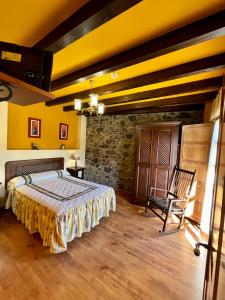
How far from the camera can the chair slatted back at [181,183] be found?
115 inches

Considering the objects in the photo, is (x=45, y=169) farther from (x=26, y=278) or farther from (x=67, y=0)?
(x=67, y=0)

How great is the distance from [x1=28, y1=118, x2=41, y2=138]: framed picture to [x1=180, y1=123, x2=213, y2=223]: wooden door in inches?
133

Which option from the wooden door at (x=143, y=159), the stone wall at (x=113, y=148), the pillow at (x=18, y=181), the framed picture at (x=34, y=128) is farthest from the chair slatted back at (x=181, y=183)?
the framed picture at (x=34, y=128)

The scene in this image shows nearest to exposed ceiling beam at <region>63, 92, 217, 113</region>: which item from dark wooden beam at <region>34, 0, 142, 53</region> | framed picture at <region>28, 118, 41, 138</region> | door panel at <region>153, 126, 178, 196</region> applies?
door panel at <region>153, 126, 178, 196</region>

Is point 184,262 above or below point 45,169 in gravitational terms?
below

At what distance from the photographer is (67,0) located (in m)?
1.13

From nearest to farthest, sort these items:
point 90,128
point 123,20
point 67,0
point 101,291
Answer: point 67,0 < point 123,20 < point 101,291 < point 90,128

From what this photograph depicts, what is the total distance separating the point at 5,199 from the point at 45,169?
41.4 inches

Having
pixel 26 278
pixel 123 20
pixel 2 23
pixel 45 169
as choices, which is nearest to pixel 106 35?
pixel 123 20

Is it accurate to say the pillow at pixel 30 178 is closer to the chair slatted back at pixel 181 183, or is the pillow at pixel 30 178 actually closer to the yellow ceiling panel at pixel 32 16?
A: the yellow ceiling panel at pixel 32 16

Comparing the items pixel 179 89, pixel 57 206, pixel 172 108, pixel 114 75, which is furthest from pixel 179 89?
pixel 57 206

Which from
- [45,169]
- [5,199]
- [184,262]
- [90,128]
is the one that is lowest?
[184,262]

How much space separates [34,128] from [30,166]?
0.93 m

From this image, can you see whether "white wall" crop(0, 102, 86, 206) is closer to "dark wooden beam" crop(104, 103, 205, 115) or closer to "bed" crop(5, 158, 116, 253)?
"bed" crop(5, 158, 116, 253)
